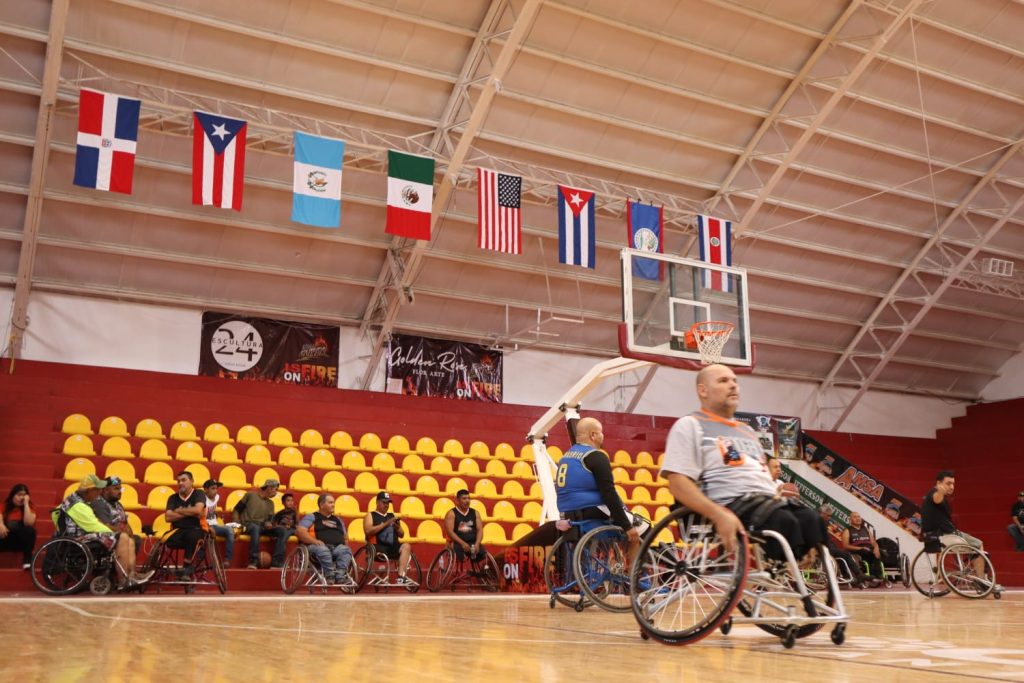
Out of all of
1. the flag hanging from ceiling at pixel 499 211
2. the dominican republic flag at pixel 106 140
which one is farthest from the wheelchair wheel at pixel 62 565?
the flag hanging from ceiling at pixel 499 211

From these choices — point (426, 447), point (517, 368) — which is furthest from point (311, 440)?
point (517, 368)

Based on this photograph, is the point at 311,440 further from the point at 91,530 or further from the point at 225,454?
the point at 91,530

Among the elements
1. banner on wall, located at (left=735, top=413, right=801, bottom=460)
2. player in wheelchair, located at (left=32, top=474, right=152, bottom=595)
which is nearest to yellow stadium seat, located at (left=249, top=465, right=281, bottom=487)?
player in wheelchair, located at (left=32, top=474, right=152, bottom=595)

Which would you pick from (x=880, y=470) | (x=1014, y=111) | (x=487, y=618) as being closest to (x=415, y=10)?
(x=487, y=618)

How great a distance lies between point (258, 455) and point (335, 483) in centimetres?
112

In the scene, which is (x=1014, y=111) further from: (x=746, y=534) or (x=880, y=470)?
(x=746, y=534)

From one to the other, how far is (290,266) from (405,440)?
3.43 meters

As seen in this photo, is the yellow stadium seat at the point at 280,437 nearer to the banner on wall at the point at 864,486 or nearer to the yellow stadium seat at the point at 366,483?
the yellow stadium seat at the point at 366,483

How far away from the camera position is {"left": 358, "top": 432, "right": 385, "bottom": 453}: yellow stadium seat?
1317cm

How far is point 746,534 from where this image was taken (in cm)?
306

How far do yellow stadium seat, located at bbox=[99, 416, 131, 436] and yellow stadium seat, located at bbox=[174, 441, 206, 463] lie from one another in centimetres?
81

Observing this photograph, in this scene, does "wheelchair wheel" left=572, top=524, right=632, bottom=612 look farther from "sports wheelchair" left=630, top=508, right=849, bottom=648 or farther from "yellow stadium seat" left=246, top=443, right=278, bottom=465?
"yellow stadium seat" left=246, top=443, right=278, bottom=465

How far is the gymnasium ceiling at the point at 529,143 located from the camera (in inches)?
464

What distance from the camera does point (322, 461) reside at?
12195mm
